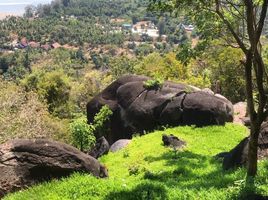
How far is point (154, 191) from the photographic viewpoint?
457 inches

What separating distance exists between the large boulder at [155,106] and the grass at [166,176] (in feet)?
3.94

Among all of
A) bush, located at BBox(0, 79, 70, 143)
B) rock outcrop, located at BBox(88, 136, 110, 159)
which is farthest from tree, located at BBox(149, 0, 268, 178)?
bush, located at BBox(0, 79, 70, 143)

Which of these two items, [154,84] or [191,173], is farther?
[154,84]

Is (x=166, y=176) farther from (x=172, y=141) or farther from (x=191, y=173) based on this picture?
(x=172, y=141)

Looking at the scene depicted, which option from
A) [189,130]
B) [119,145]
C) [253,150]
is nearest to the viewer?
[253,150]

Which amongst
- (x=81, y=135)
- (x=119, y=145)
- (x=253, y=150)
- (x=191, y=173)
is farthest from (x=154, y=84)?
(x=253, y=150)

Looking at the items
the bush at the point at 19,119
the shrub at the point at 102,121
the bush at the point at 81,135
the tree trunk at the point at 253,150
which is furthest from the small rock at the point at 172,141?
the bush at the point at 19,119

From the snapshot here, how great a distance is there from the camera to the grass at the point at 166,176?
37.7 ft

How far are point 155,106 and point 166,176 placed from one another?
45.3 ft

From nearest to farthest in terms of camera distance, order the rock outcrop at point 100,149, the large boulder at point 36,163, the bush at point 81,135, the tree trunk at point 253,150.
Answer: the tree trunk at point 253,150 → the large boulder at point 36,163 → the rock outcrop at point 100,149 → the bush at point 81,135

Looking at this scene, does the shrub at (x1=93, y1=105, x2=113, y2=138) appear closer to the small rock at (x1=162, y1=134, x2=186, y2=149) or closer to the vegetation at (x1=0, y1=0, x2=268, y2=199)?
the vegetation at (x1=0, y1=0, x2=268, y2=199)

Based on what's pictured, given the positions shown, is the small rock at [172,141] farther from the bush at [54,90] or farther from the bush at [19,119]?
the bush at [54,90]

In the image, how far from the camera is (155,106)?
29391mm

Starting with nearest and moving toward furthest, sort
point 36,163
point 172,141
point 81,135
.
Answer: point 36,163, point 172,141, point 81,135
